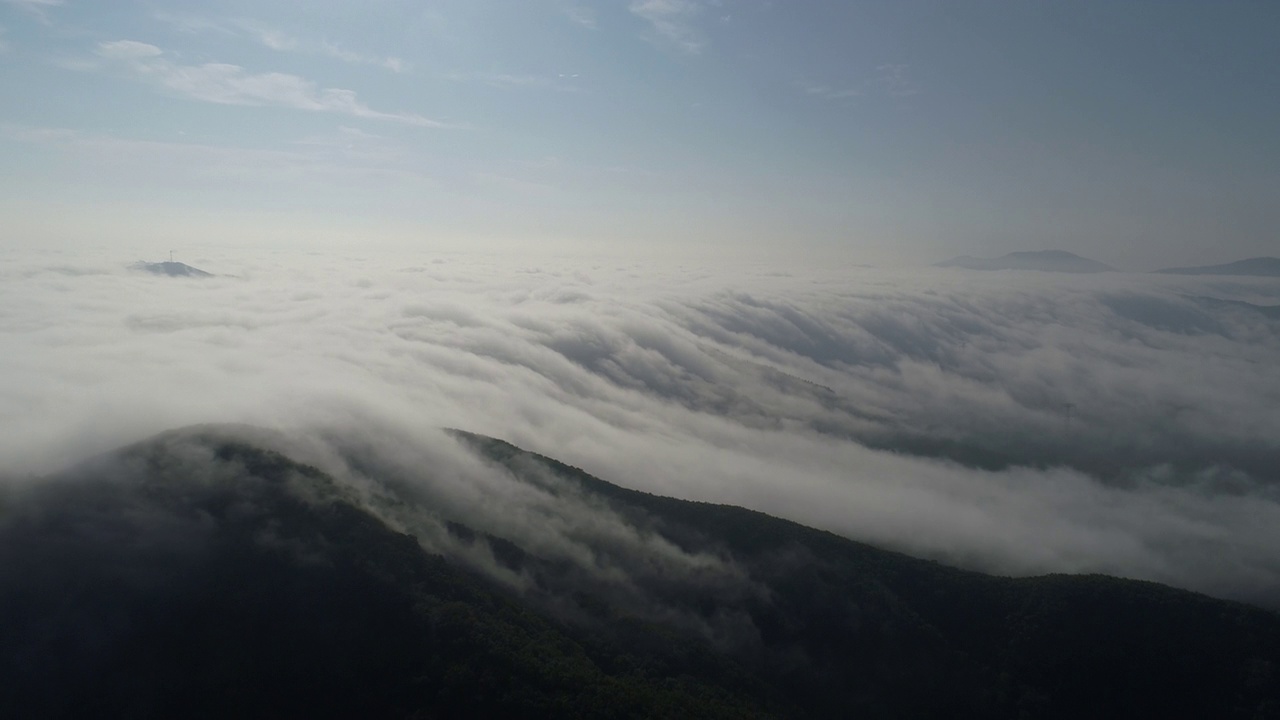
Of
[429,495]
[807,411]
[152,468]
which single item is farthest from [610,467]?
[807,411]

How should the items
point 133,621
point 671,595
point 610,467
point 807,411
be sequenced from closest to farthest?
point 133,621 < point 671,595 < point 610,467 < point 807,411

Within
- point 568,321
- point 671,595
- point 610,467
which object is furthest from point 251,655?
point 568,321

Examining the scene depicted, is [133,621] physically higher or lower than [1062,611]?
lower

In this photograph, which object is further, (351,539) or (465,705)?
(351,539)

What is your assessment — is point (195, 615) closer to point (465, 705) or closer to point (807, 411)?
point (465, 705)

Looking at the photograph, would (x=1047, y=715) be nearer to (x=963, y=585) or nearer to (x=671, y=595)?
(x=963, y=585)

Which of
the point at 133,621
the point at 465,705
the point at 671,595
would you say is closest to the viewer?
the point at 465,705

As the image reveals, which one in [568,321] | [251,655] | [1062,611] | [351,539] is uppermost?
[568,321]
